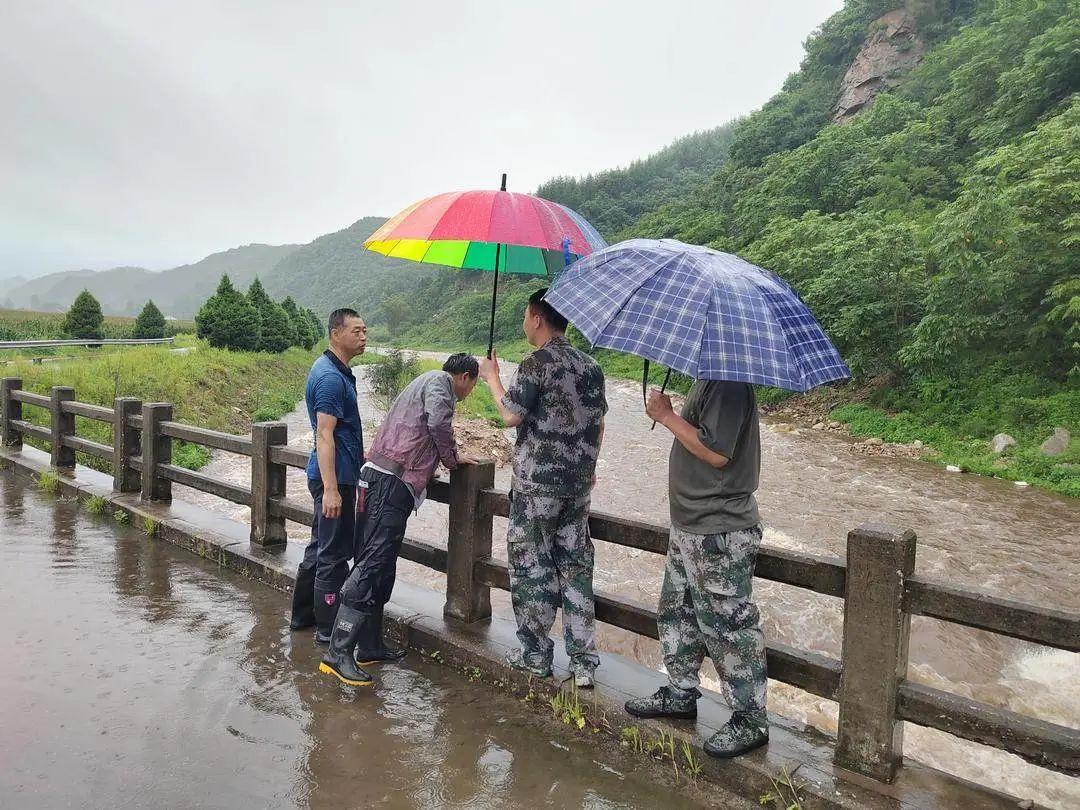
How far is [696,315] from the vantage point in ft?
8.14

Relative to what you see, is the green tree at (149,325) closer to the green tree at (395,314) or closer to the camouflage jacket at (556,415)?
the camouflage jacket at (556,415)

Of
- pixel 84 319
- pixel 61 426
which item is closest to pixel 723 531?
pixel 61 426

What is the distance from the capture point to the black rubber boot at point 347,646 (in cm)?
371

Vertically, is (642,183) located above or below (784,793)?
above

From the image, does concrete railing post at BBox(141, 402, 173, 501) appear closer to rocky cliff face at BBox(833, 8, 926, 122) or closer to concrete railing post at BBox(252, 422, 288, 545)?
concrete railing post at BBox(252, 422, 288, 545)

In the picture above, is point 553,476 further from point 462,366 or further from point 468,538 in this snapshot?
point 468,538

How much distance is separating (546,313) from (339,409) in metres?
1.46

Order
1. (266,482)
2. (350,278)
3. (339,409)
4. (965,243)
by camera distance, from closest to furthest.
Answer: (339,409)
(266,482)
(965,243)
(350,278)

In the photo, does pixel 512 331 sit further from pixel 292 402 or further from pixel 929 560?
pixel 929 560

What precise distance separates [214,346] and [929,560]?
25.1 m

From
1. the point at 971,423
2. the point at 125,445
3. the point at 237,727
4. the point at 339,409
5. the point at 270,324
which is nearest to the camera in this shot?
the point at 237,727

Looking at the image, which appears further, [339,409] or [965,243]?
[965,243]

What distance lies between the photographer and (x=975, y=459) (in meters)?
15.3

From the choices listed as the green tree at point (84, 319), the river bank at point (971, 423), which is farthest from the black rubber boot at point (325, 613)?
the green tree at point (84, 319)
